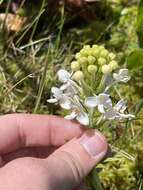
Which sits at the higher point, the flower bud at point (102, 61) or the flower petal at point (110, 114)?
the flower bud at point (102, 61)

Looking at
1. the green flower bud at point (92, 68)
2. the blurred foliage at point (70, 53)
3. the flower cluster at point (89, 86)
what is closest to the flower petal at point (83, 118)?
the flower cluster at point (89, 86)

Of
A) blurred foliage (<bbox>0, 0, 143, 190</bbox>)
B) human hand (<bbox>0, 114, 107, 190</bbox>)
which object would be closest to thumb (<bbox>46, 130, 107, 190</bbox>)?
human hand (<bbox>0, 114, 107, 190</bbox>)

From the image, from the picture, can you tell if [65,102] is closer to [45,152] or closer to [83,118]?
[83,118]

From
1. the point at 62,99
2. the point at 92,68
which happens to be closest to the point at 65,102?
the point at 62,99

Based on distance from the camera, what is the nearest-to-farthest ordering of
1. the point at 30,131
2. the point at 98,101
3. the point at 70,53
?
the point at 98,101
the point at 30,131
the point at 70,53

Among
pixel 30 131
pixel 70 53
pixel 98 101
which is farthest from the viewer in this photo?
pixel 70 53

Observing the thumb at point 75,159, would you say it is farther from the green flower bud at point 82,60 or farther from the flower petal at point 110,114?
the green flower bud at point 82,60

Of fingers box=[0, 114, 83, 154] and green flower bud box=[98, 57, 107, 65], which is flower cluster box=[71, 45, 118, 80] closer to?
green flower bud box=[98, 57, 107, 65]
